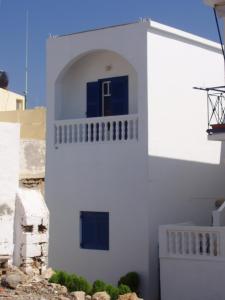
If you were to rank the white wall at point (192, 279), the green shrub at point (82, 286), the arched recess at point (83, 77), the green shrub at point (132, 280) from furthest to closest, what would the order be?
the arched recess at point (83, 77), the green shrub at point (132, 280), the white wall at point (192, 279), the green shrub at point (82, 286)

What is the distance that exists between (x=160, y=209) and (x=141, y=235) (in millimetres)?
811

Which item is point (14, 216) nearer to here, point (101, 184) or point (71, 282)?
point (71, 282)

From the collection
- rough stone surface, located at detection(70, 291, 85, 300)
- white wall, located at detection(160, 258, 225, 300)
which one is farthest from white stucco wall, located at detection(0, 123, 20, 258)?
white wall, located at detection(160, 258, 225, 300)

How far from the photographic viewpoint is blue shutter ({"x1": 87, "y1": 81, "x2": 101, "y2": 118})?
655 inches

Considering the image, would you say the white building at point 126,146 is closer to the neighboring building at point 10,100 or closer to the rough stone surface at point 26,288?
the rough stone surface at point 26,288

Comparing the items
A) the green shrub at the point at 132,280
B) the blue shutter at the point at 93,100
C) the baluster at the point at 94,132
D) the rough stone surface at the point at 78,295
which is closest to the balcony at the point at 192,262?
the green shrub at the point at 132,280

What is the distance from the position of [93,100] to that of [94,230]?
3419 millimetres

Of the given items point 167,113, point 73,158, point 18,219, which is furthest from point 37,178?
point 18,219

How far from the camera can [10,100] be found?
3291 cm

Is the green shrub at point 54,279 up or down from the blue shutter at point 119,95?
down

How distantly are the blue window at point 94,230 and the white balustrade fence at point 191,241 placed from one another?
185 cm

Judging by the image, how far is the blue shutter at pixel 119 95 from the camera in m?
16.2

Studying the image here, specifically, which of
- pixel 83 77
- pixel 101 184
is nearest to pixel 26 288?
pixel 101 184

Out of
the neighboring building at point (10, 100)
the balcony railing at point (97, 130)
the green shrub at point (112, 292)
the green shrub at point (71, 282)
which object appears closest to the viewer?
the green shrub at point (71, 282)
